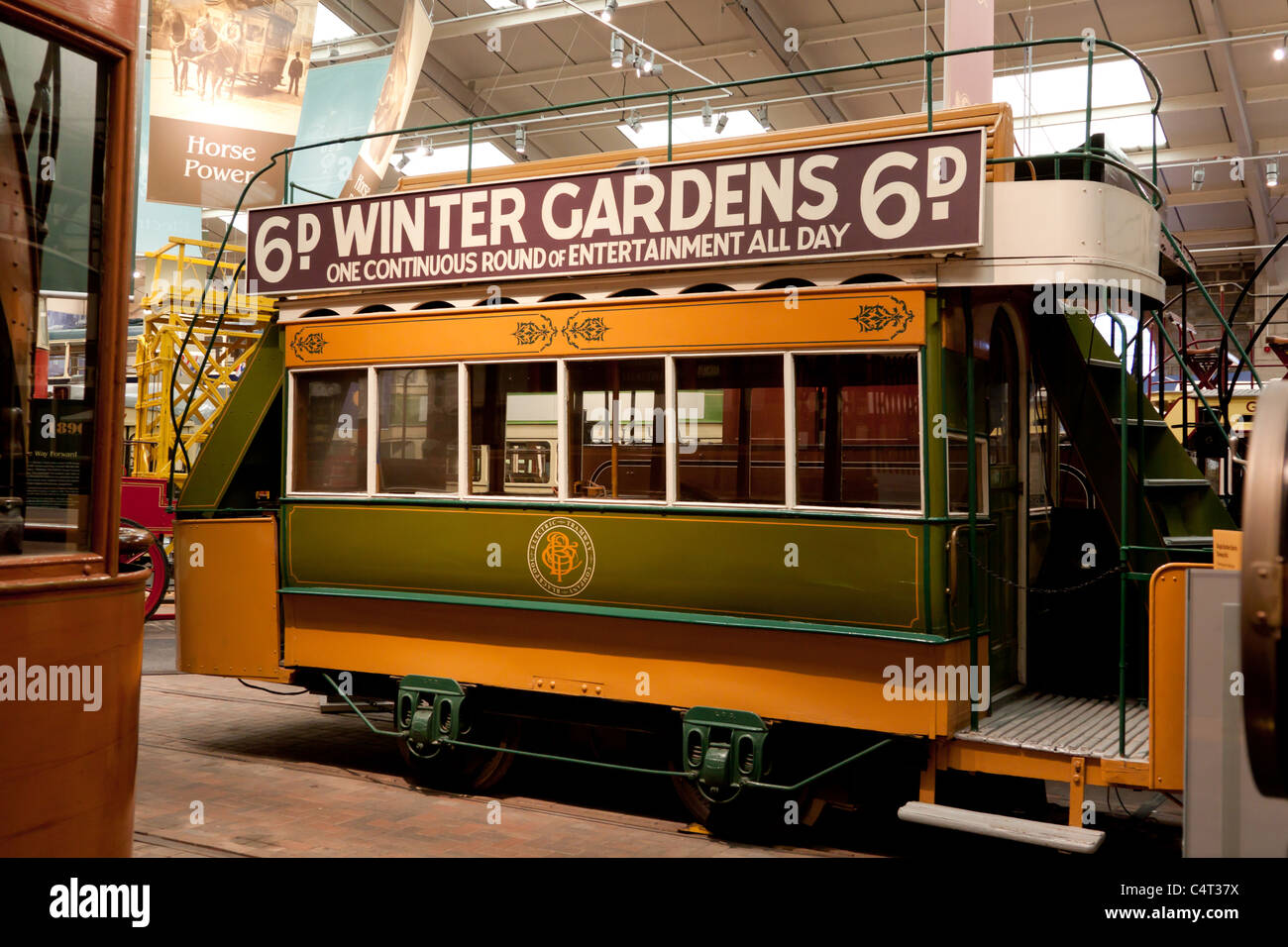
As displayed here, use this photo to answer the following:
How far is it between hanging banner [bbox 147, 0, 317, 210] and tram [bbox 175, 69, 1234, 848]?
292cm

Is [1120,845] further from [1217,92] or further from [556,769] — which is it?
[1217,92]

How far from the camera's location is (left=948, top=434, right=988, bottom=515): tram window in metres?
5.77

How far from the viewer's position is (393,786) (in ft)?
23.5

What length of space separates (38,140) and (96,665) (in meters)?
1.69

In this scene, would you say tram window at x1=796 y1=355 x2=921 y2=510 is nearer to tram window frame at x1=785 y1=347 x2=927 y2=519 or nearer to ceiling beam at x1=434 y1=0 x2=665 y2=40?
tram window frame at x1=785 y1=347 x2=927 y2=519

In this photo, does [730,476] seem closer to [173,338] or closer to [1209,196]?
[173,338]

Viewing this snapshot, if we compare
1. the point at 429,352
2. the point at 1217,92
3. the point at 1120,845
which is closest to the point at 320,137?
the point at 429,352

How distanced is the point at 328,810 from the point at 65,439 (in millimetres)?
3667

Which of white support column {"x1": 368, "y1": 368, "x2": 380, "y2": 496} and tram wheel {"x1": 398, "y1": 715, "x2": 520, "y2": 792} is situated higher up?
white support column {"x1": 368, "y1": 368, "x2": 380, "y2": 496}

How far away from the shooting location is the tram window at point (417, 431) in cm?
696

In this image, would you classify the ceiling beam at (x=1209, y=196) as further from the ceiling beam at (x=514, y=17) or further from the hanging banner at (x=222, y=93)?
the hanging banner at (x=222, y=93)

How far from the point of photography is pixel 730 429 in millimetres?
6238

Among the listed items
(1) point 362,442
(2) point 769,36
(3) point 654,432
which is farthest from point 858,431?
(2) point 769,36

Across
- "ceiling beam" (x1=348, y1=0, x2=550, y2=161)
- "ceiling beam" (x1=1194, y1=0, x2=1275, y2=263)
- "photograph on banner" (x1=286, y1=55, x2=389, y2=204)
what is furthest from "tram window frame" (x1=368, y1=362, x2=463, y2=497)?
"ceiling beam" (x1=1194, y1=0, x2=1275, y2=263)
